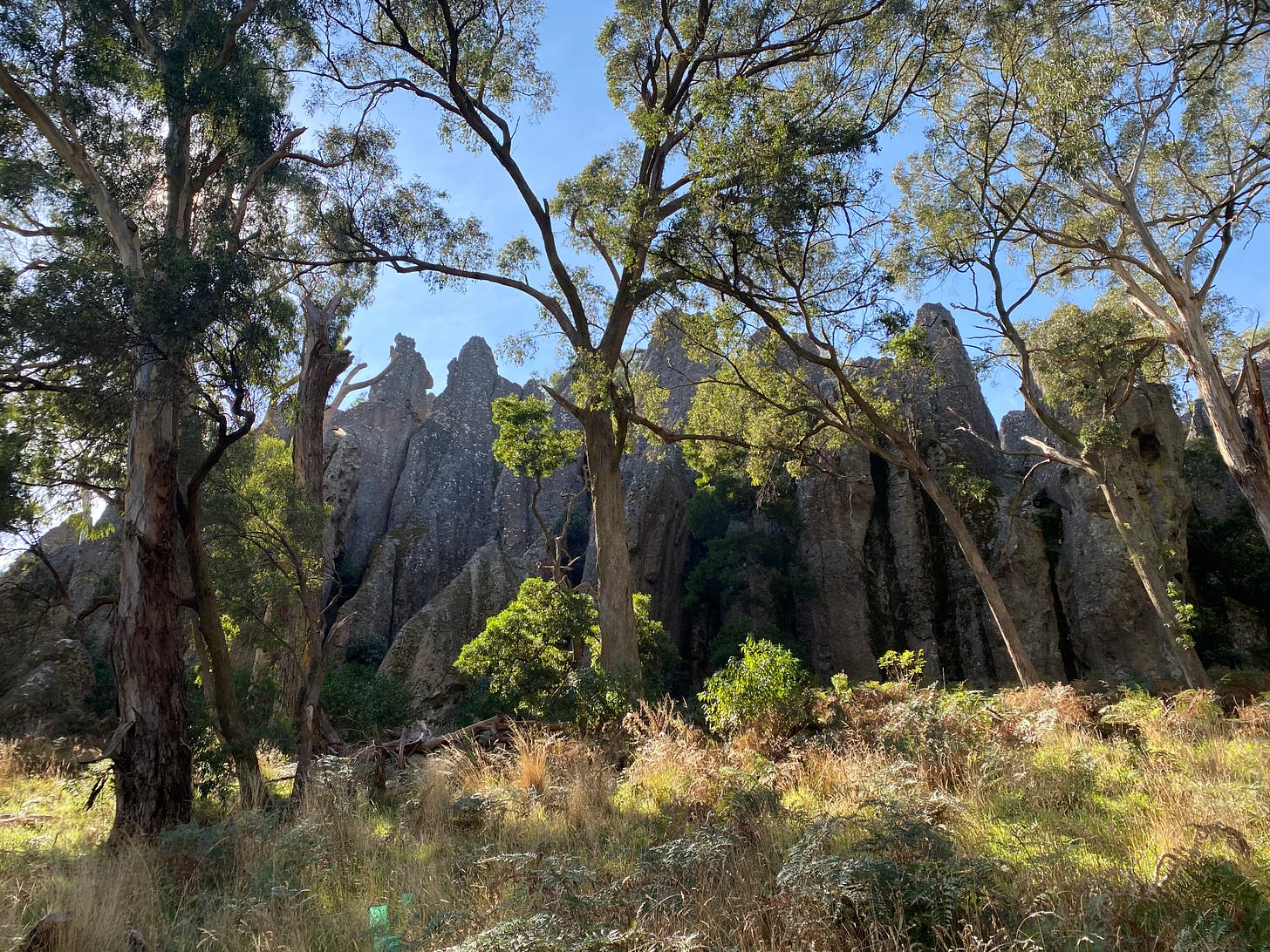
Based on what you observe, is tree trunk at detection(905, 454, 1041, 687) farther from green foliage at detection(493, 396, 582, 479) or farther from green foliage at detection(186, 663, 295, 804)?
green foliage at detection(186, 663, 295, 804)

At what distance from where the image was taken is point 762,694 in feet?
29.9

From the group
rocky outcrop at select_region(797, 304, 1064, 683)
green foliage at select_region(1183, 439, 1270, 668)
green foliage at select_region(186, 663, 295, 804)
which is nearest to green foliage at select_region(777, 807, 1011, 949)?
green foliage at select_region(186, 663, 295, 804)

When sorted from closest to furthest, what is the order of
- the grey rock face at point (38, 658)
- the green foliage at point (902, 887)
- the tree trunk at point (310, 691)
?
the green foliage at point (902, 887) → the tree trunk at point (310, 691) → the grey rock face at point (38, 658)

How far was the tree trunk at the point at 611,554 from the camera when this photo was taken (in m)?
12.8

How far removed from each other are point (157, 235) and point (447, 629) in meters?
16.1

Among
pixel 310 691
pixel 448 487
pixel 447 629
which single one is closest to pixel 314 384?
pixel 447 629

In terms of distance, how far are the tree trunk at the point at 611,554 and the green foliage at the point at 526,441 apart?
4384 mm

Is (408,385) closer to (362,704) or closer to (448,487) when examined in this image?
(448,487)

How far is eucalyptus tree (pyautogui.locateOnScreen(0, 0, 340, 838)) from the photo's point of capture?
874 cm

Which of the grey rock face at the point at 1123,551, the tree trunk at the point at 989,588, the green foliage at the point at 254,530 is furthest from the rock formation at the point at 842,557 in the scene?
the green foliage at the point at 254,530

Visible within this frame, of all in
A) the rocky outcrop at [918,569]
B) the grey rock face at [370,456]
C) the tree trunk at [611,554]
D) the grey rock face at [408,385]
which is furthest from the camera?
the grey rock face at [408,385]

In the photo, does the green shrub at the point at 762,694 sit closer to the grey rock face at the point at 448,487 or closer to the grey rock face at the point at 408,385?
the grey rock face at the point at 448,487

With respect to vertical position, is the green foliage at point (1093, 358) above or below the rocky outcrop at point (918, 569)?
above

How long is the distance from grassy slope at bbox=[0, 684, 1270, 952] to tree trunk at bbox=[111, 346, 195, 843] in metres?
0.73
